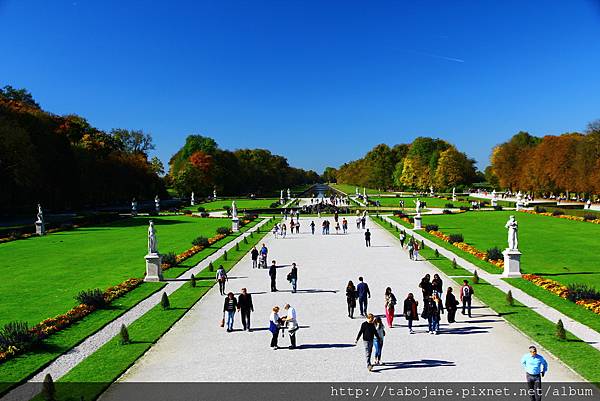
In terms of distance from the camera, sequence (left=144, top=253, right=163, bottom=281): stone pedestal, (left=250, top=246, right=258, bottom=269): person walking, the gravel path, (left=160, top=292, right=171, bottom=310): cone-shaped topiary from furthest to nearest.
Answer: (left=250, top=246, right=258, bottom=269): person walking → (left=144, top=253, right=163, bottom=281): stone pedestal → (left=160, top=292, right=171, bottom=310): cone-shaped topiary → the gravel path

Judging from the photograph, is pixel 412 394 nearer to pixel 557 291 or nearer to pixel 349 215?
pixel 557 291

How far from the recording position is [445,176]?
12638cm

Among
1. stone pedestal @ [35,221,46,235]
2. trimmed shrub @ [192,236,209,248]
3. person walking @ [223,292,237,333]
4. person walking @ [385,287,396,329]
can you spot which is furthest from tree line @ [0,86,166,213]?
person walking @ [385,287,396,329]

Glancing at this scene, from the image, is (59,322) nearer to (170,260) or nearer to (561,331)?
(170,260)

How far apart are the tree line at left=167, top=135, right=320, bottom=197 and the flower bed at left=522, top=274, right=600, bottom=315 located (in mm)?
99903

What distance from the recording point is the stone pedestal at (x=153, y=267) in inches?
983

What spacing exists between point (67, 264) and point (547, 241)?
114 ft

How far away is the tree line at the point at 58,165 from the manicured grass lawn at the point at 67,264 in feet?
44.9

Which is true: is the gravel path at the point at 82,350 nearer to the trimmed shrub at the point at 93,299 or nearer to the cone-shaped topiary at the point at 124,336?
the cone-shaped topiary at the point at 124,336

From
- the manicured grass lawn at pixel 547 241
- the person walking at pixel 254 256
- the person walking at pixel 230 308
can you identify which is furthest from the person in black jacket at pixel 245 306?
the manicured grass lawn at pixel 547 241

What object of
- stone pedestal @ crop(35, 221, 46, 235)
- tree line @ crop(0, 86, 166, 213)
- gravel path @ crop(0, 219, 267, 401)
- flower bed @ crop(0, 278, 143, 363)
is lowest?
gravel path @ crop(0, 219, 267, 401)

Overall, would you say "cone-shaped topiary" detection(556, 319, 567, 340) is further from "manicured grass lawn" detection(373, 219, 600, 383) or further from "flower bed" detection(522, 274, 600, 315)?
"flower bed" detection(522, 274, 600, 315)

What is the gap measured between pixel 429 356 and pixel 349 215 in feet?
183

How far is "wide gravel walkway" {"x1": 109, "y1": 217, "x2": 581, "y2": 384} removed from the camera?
12.3m
